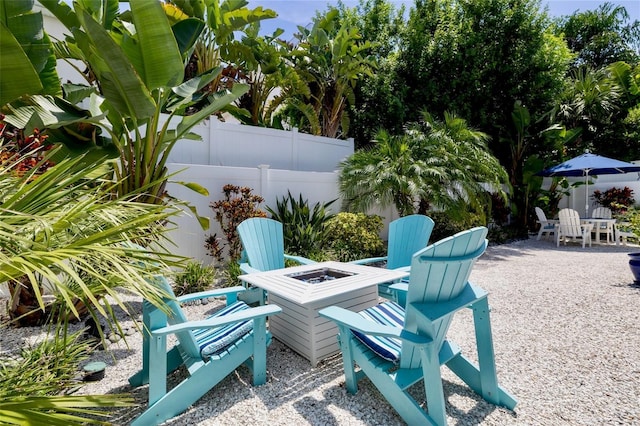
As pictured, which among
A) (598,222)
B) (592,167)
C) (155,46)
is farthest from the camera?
(598,222)

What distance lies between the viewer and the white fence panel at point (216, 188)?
6324 mm

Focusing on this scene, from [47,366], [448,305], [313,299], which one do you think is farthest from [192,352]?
[448,305]

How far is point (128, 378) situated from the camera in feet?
9.99

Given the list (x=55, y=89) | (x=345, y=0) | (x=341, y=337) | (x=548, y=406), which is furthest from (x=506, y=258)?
(x=345, y=0)

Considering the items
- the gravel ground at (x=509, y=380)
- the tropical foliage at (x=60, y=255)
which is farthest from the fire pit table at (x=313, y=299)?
the tropical foliage at (x=60, y=255)

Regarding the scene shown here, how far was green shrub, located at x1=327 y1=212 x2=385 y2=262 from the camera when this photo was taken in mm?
7289

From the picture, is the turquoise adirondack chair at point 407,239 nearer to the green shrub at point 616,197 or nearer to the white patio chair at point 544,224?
the white patio chair at point 544,224

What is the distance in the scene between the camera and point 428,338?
7.11 ft

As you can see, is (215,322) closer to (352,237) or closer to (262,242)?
(262,242)

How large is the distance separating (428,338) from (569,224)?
10.5 m

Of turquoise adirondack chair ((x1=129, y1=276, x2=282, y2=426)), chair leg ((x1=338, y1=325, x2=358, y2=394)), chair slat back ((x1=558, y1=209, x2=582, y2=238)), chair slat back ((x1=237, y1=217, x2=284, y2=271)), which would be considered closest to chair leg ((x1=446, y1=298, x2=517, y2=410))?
chair leg ((x1=338, y1=325, x2=358, y2=394))

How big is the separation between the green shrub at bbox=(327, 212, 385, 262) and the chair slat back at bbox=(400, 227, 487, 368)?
475 cm

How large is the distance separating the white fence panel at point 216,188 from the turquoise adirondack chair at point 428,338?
356 cm

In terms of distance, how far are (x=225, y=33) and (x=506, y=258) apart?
8159 mm
